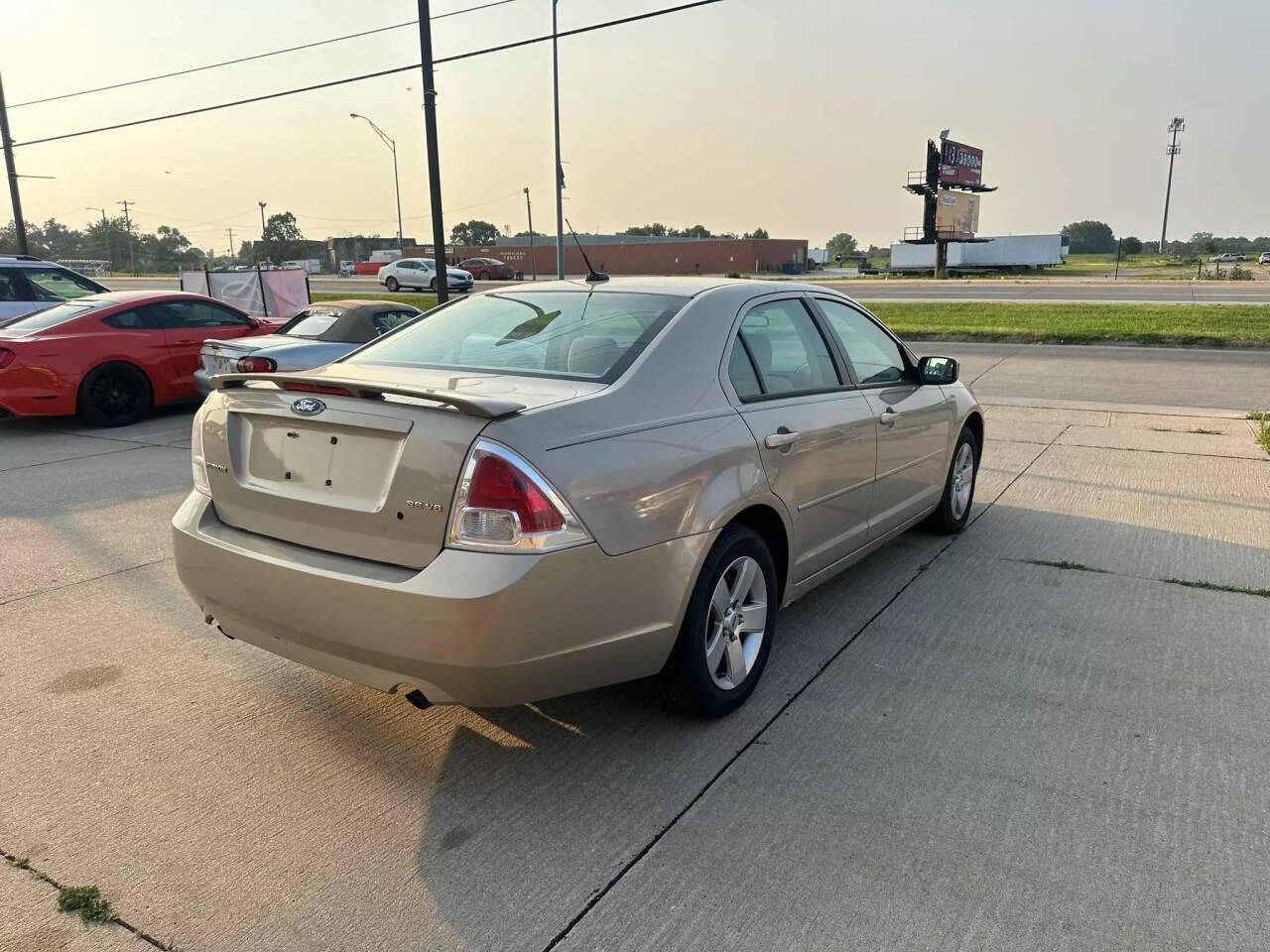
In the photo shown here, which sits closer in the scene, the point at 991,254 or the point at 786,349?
the point at 786,349

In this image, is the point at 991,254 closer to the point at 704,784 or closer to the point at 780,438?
the point at 780,438

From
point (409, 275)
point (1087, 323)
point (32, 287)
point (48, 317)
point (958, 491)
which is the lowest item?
point (958, 491)

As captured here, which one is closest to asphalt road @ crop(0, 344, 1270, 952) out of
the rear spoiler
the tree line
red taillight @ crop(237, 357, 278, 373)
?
the rear spoiler

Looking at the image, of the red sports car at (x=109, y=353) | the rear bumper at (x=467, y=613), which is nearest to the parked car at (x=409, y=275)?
the red sports car at (x=109, y=353)

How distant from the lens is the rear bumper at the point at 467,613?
2574mm

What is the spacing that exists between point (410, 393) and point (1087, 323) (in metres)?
18.1

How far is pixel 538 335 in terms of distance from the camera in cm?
370

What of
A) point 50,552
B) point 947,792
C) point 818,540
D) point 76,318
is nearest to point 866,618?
point 818,540

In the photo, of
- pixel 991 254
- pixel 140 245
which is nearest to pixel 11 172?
pixel 991 254

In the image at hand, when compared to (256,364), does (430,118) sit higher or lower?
higher

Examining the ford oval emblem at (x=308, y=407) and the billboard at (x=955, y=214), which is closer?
the ford oval emblem at (x=308, y=407)

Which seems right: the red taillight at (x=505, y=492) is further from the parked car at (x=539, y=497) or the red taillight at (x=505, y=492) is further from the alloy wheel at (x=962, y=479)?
the alloy wheel at (x=962, y=479)

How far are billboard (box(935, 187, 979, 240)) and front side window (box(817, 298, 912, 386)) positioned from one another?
208ft

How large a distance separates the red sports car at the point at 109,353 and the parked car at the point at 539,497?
6729 mm
